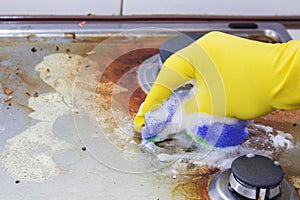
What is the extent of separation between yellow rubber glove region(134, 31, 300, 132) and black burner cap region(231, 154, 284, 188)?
0.06m

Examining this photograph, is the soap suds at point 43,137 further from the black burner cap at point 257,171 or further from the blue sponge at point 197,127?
the black burner cap at point 257,171

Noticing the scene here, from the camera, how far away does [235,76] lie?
0.63 metres

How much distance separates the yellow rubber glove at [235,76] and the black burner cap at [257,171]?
0.20 feet

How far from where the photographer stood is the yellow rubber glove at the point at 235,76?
24.1 inches

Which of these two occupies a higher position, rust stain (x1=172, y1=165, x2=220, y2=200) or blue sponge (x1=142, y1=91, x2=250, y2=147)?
blue sponge (x1=142, y1=91, x2=250, y2=147)

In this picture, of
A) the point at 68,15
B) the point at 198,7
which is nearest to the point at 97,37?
the point at 68,15

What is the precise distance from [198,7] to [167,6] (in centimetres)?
6

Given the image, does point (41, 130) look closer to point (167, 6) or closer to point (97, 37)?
point (97, 37)

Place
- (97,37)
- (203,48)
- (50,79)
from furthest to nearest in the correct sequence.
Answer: (97,37) → (50,79) → (203,48)

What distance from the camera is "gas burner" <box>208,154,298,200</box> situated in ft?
1.96

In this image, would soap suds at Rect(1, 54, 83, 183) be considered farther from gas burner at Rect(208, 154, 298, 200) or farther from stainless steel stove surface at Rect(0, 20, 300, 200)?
gas burner at Rect(208, 154, 298, 200)

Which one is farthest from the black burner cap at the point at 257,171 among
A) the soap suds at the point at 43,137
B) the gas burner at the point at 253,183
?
the soap suds at the point at 43,137

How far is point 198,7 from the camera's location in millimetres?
993

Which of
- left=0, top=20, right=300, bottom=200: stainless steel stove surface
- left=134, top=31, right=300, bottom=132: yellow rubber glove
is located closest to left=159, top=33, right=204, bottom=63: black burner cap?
left=0, top=20, right=300, bottom=200: stainless steel stove surface
